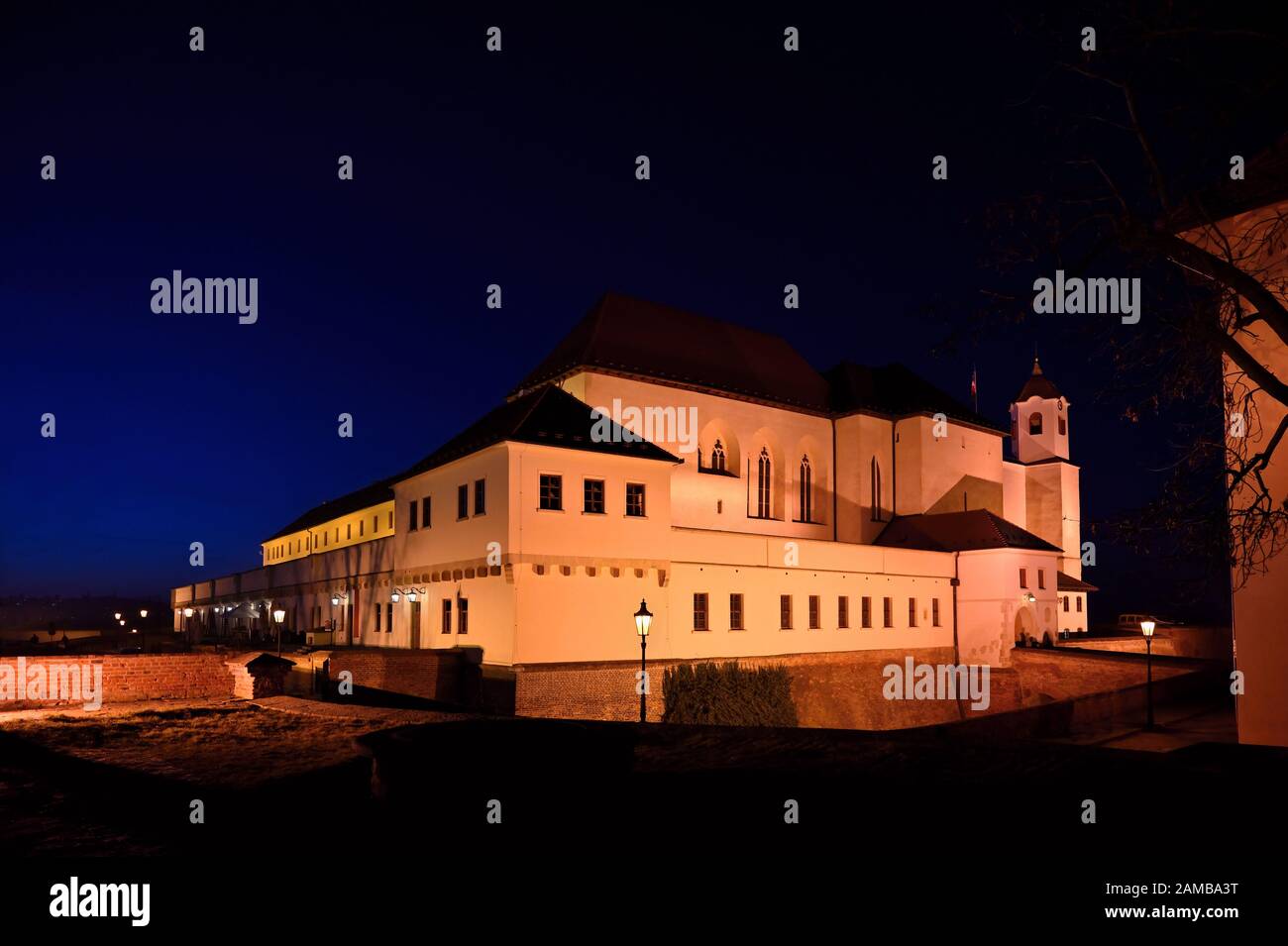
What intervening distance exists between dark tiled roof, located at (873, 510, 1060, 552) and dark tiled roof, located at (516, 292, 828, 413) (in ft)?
23.3

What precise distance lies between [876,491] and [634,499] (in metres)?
20.3

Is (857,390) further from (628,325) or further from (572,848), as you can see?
(572,848)

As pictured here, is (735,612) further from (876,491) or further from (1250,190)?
(1250,190)

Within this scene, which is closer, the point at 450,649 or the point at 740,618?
the point at 450,649

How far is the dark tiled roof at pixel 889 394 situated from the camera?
44.6 metres

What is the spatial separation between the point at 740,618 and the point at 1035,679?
14.4 metres

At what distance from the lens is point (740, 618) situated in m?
30.8

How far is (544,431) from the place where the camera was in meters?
26.1

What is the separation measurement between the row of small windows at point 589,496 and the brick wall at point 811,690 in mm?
4538

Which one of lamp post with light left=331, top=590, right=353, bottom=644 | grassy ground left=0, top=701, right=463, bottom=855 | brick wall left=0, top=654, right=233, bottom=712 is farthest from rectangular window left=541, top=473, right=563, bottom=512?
lamp post with light left=331, top=590, right=353, bottom=644

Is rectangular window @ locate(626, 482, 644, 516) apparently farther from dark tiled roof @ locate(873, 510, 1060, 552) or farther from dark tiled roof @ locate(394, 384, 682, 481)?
dark tiled roof @ locate(873, 510, 1060, 552)

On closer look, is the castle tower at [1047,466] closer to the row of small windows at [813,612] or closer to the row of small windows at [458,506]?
the row of small windows at [813,612]

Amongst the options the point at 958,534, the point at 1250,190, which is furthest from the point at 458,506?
the point at 958,534
